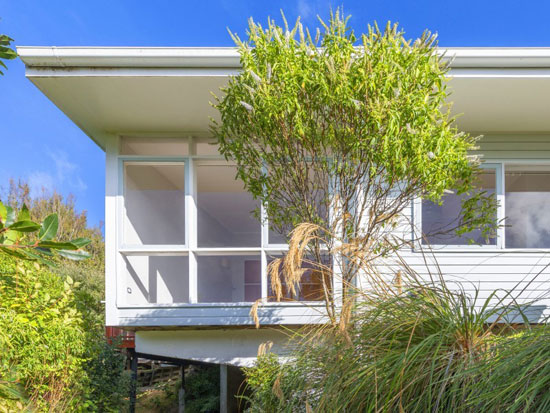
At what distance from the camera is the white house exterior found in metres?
4.47

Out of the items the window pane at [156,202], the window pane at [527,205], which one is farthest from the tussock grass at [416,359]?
the window pane at [527,205]

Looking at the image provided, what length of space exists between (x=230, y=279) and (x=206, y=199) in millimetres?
1109

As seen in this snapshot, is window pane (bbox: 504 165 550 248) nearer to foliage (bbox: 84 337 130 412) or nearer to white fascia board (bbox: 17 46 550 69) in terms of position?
white fascia board (bbox: 17 46 550 69)

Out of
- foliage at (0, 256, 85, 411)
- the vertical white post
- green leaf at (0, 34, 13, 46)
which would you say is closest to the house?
the vertical white post

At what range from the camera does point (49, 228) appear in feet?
5.48

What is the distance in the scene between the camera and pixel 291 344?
10.2ft

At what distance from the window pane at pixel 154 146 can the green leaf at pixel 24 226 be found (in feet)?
14.1

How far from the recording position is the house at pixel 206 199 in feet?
14.7

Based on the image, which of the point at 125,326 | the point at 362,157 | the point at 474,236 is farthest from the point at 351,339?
the point at 474,236

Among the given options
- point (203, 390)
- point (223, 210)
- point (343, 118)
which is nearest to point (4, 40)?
point (343, 118)

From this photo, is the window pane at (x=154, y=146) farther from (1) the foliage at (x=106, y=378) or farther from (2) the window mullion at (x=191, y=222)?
(1) the foliage at (x=106, y=378)

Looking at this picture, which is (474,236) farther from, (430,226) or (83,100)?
(83,100)

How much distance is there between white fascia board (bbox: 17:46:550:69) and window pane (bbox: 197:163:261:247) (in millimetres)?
1737

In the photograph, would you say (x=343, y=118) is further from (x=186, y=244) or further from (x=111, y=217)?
(x=111, y=217)
